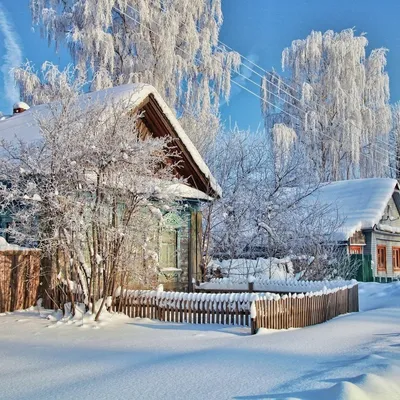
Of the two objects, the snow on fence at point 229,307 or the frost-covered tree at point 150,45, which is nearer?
the snow on fence at point 229,307

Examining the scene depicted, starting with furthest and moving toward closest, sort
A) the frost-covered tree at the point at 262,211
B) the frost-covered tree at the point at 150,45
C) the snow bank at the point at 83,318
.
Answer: the frost-covered tree at the point at 150,45 < the frost-covered tree at the point at 262,211 < the snow bank at the point at 83,318

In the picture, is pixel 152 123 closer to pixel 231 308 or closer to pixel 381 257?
pixel 231 308

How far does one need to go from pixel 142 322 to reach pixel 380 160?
30.1 meters

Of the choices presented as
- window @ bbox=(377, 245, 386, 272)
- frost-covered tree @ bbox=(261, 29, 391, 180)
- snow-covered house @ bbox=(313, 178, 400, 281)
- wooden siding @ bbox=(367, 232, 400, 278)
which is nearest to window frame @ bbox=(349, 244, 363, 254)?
snow-covered house @ bbox=(313, 178, 400, 281)

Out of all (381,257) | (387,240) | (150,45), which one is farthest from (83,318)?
(387,240)

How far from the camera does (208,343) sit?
9125 millimetres

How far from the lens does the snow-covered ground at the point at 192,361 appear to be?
595cm

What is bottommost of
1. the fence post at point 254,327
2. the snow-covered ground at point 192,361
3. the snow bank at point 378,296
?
the snow-covered ground at point 192,361

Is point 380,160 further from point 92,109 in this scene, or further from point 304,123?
point 92,109

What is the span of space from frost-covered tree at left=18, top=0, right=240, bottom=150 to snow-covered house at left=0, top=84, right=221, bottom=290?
8544mm

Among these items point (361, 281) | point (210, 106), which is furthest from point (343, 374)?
point (210, 106)

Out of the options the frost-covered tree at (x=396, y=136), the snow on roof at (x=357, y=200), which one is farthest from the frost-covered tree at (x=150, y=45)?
the frost-covered tree at (x=396, y=136)

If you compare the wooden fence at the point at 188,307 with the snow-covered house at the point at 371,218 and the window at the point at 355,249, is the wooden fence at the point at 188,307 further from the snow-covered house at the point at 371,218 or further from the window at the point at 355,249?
the window at the point at 355,249

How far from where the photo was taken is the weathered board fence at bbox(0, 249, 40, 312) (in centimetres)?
1262
